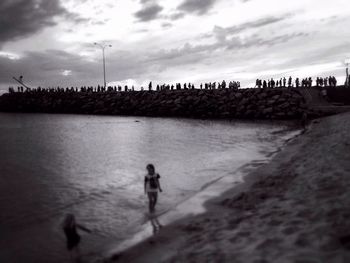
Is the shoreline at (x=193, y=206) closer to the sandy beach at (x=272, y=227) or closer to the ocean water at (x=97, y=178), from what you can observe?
the sandy beach at (x=272, y=227)

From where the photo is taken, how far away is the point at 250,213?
10.1m

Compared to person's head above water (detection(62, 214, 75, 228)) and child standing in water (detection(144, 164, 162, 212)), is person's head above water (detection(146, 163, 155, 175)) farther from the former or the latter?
person's head above water (detection(62, 214, 75, 228))

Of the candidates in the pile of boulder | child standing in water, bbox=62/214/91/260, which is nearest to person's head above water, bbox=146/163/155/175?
child standing in water, bbox=62/214/91/260

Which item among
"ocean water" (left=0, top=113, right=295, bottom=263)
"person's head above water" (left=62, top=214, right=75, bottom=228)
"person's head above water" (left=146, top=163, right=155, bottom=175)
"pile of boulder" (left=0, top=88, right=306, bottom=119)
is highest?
"pile of boulder" (left=0, top=88, right=306, bottom=119)

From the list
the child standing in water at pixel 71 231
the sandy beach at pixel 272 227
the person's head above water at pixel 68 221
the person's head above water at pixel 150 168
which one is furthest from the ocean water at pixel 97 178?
the sandy beach at pixel 272 227

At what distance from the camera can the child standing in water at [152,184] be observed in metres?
12.2

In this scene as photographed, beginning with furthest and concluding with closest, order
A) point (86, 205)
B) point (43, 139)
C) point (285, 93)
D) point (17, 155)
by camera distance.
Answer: point (285, 93) < point (43, 139) < point (17, 155) < point (86, 205)

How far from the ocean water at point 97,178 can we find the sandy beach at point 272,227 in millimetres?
1819

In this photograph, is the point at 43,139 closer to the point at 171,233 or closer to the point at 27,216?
the point at 27,216

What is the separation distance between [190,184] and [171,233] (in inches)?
261

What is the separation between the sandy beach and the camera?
263 inches

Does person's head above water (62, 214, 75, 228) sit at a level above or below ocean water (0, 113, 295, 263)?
above

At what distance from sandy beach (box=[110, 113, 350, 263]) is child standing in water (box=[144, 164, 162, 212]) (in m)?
1.64

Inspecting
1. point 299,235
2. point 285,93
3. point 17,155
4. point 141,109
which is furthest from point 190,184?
point 141,109
